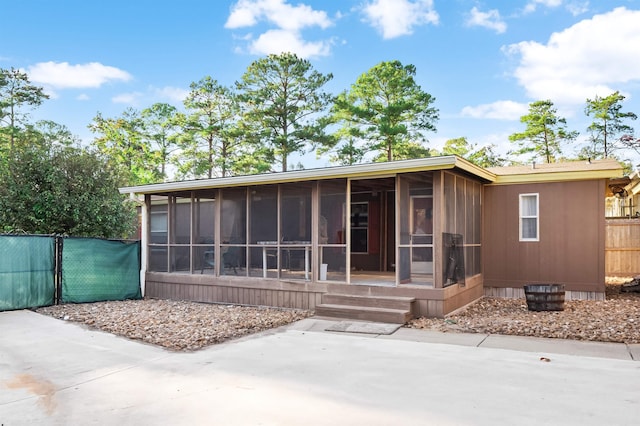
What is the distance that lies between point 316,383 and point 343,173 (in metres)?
4.28

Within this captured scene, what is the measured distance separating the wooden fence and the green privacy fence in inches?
479

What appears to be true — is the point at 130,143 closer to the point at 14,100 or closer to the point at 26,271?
the point at 14,100

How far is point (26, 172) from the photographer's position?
37.2ft

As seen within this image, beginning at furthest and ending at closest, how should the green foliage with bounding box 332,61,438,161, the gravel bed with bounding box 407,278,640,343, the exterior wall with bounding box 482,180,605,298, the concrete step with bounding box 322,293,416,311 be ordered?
1. the green foliage with bounding box 332,61,438,161
2. the exterior wall with bounding box 482,180,605,298
3. the concrete step with bounding box 322,293,416,311
4. the gravel bed with bounding box 407,278,640,343

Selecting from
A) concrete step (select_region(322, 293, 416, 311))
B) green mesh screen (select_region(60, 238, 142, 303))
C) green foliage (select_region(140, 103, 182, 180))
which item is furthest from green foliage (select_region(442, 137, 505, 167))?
concrete step (select_region(322, 293, 416, 311))

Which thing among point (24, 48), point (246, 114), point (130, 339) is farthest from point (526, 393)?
point (24, 48)

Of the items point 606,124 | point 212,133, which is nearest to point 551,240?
point 212,133

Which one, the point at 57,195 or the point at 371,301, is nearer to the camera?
the point at 371,301

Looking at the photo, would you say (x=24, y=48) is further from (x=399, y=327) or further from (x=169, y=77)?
(x=399, y=327)

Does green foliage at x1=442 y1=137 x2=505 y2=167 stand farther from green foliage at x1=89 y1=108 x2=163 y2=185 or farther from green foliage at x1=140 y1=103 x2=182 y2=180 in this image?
green foliage at x1=89 y1=108 x2=163 y2=185

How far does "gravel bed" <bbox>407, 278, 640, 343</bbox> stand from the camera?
19.9 ft

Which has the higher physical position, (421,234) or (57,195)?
(57,195)

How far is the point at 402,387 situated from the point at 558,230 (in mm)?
6591

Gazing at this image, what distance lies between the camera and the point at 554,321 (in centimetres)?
682
